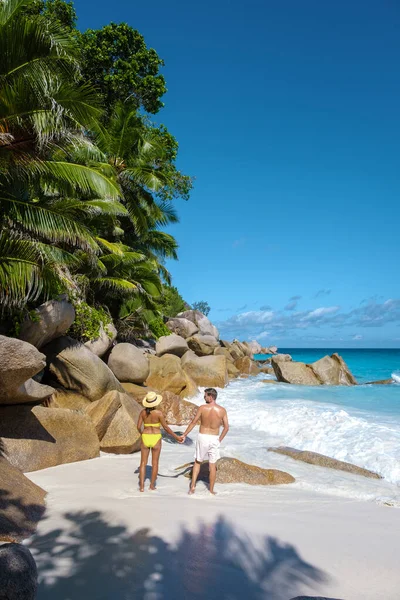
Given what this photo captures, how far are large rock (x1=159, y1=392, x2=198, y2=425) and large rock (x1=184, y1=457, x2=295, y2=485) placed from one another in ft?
13.5

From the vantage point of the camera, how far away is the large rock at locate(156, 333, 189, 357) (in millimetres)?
21625

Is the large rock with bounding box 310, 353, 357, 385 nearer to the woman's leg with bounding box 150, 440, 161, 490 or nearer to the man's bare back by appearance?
the man's bare back

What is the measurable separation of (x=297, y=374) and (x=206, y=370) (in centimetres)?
768

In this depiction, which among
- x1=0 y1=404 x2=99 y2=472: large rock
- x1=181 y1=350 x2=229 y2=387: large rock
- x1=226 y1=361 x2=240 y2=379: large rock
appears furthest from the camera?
x1=226 y1=361 x2=240 y2=379: large rock

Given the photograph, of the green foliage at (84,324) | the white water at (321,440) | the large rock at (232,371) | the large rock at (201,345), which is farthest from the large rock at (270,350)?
the green foliage at (84,324)

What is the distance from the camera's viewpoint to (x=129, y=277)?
65.1ft

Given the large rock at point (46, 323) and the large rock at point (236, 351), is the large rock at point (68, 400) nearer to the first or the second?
the large rock at point (46, 323)

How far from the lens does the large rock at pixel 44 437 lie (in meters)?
7.27

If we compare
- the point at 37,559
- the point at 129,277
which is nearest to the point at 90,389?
the point at 37,559

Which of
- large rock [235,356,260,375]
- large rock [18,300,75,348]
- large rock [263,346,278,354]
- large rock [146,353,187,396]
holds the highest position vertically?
large rock [263,346,278,354]

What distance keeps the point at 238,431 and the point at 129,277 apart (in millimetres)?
9766

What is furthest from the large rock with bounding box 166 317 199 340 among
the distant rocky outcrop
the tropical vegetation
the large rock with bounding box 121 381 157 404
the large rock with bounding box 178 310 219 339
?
the large rock with bounding box 121 381 157 404

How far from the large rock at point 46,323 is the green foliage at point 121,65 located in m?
17.0

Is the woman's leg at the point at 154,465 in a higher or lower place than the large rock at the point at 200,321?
lower
